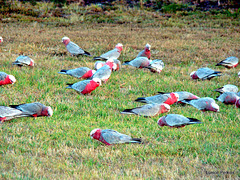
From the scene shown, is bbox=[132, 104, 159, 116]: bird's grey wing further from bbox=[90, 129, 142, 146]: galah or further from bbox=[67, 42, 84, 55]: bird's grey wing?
bbox=[67, 42, 84, 55]: bird's grey wing

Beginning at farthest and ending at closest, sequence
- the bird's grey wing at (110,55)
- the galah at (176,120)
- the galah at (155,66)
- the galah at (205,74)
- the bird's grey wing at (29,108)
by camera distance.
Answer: the bird's grey wing at (110,55)
the galah at (155,66)
the galah at (205,74)
the bird's grey wing at (29,108)
the galah at (176,120)

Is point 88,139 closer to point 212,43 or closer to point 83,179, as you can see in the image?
point 83,179

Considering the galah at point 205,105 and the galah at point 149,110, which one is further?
the galah at point 205,105

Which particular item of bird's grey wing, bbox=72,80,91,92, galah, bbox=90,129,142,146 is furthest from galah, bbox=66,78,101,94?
galah, bbox=90,129,142,146

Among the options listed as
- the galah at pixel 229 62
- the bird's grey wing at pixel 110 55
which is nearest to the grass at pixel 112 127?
the galah at pixel 229 62

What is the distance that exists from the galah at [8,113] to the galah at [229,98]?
371 cm

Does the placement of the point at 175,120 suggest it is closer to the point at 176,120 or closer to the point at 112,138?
the point at 176,120

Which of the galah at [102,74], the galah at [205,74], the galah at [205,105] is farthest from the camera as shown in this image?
the galah at [205,74]

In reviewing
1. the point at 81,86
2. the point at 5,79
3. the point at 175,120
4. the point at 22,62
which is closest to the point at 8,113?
the point at 81,86

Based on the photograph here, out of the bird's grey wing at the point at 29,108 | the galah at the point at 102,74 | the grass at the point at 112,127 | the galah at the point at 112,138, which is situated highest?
the galah at the point at 102,74

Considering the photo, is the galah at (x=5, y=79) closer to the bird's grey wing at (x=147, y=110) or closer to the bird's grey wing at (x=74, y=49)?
the bird's grey wing at (x=147, y=110)

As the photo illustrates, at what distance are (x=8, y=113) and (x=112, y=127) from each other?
1559mm

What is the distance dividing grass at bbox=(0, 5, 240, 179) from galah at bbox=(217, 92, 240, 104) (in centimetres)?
14

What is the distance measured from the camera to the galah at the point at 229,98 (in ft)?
19.7
